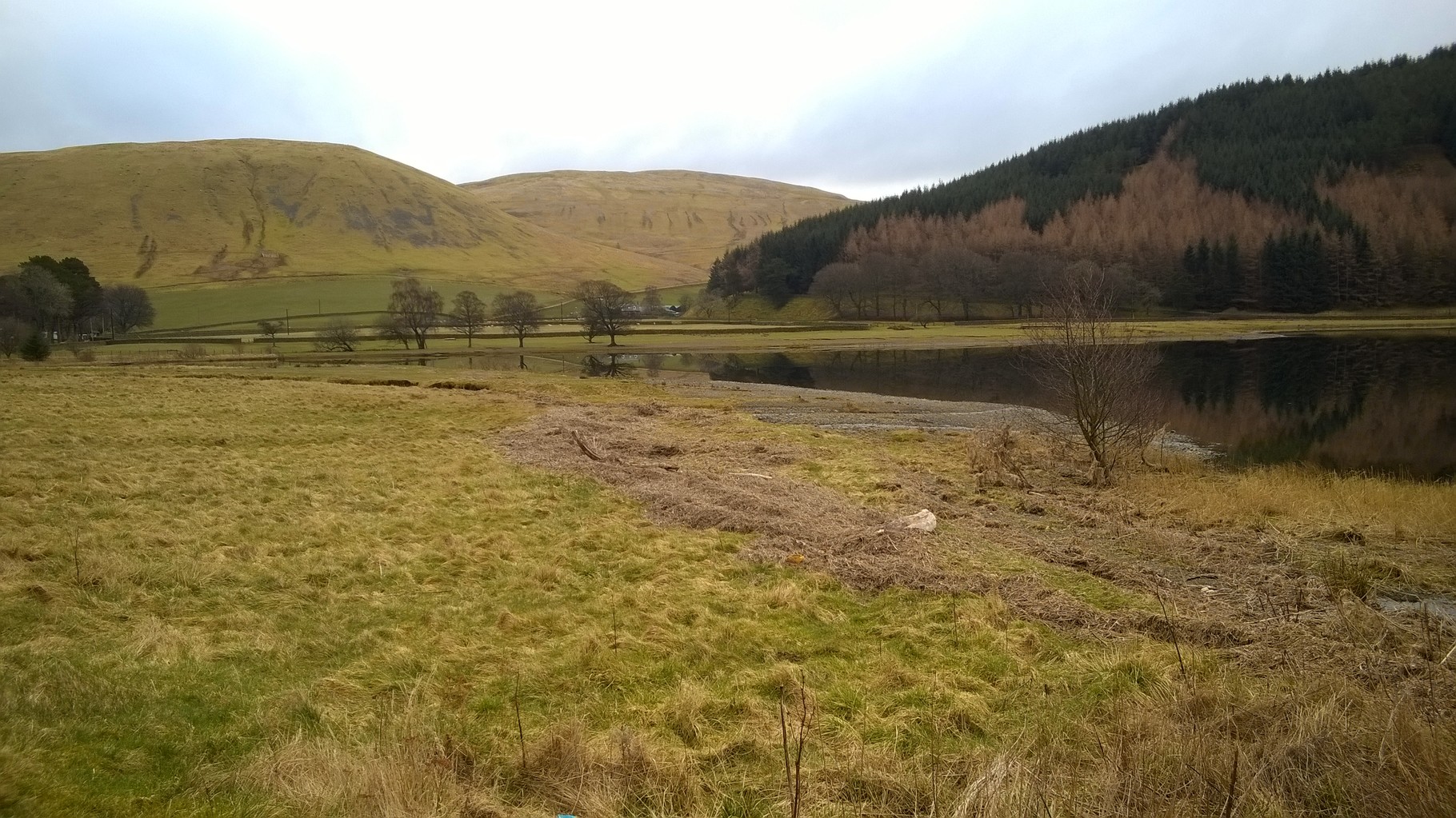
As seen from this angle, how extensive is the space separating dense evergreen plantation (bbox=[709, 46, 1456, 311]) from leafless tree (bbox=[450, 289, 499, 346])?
65.4 m

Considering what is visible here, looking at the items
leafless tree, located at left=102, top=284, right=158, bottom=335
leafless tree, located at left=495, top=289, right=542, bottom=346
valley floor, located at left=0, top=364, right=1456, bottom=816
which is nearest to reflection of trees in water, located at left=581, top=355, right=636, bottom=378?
leafless tree, located at left=495, top=289, right=542, bottom=346

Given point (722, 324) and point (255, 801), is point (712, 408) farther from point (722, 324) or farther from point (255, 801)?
point (722, 324)

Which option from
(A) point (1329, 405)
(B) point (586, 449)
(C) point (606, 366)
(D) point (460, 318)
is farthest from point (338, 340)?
(A) point (1329, 405)

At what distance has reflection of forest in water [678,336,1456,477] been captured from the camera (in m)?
28.8

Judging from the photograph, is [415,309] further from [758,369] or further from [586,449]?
[586,449]

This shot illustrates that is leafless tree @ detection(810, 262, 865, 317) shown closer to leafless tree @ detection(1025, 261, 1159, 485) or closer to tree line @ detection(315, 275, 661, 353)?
tree line @ detection(315, 275, 661, 353)

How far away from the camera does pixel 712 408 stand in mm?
39875

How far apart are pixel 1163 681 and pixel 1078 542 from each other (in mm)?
7563

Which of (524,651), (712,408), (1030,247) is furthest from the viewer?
(1030,247)

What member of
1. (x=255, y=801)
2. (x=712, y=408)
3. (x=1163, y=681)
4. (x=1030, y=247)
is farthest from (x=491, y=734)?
(x=1030, y=247)

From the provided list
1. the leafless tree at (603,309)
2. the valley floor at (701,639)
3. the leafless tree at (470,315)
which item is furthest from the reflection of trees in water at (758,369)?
the valley floor at (701,639)

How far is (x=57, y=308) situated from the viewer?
81250 mm

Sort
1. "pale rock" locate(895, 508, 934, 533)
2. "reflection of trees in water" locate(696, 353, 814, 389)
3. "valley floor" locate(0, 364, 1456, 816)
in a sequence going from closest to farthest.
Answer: "valley floor" locate(0, 364, 1456, 816) < "pale rock" locate(895, 508, 934, 533) < "reflection of trees in water" locate(696, 353, 814, 389)

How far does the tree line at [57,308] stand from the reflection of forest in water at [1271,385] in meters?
56.8
